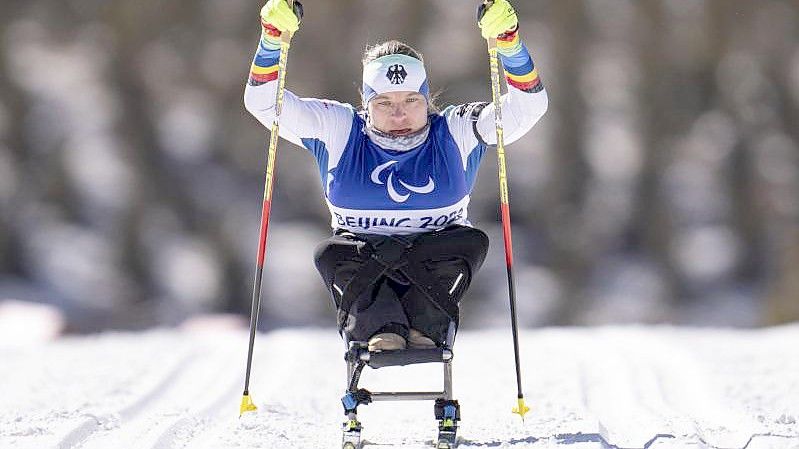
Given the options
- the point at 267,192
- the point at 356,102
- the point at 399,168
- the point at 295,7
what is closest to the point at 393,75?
the point at 399,168

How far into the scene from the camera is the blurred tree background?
11.4m

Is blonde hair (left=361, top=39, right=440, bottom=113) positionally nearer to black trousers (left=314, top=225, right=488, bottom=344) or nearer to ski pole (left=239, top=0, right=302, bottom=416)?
ski pole (left=239, top=0, right=302, bottom=416)

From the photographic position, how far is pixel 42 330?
28.0 ft

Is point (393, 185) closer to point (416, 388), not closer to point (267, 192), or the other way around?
point (267, 192)

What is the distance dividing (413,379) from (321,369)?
551mm

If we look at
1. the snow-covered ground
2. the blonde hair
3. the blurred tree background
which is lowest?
the snow-covered ground

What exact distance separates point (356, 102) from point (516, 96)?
899 cm

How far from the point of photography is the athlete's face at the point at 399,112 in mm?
3809

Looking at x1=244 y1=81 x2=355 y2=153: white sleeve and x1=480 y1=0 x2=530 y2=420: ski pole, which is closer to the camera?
x1=480 y1=0 x2=530 y2=420: ski pole

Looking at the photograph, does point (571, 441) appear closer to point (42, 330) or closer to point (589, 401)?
point (589, 401)

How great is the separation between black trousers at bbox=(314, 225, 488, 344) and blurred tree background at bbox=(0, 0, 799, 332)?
6922 mm

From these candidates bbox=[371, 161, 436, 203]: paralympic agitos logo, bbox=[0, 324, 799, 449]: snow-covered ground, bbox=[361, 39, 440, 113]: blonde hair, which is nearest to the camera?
bbox=[0, 324, 799, 449]: snow-covered ground

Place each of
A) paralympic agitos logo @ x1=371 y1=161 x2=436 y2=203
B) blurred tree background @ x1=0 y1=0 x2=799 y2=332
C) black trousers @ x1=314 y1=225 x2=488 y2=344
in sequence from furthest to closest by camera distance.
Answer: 1. blurred tree background @ x1=0 y1=0 x2=799 y2=332
2. paralympic agitos logo @ x1=371 y1=161 x2=436 y2=203
3. black trousers @ x1=314 y1=225 x2=488 y2=344

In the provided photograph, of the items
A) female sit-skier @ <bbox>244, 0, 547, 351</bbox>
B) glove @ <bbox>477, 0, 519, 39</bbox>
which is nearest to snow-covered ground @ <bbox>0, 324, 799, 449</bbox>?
female sit-skier @ <bbox>244, 0, 547, 351</bbox>
